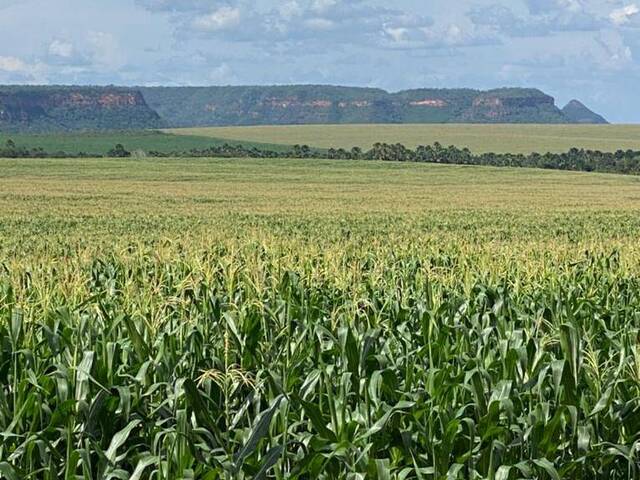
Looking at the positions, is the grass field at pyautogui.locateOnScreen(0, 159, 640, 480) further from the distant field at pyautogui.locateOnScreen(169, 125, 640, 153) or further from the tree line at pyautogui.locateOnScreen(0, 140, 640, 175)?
the distant field at pyautogui.locateOnScreen(169, 125, 640, 153)

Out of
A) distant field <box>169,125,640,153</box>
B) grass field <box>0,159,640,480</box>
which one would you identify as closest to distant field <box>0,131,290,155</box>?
distant field <box>169,125,640,153</box>

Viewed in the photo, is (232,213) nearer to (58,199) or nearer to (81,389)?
(58,199)

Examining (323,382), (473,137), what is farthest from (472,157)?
(323,382)

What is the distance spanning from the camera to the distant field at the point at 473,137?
149000 millimetres

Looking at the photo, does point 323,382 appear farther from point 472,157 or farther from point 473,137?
point 473,137

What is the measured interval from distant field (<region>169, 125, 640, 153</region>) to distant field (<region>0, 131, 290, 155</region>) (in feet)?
30.6

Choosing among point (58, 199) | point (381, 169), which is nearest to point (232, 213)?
point (58, 199)

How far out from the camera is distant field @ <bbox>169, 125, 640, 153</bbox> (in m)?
149

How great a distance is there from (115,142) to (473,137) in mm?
56394

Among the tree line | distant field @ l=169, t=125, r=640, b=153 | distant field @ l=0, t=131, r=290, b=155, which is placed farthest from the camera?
distant field @ l=0, t=131, r=290, b=155

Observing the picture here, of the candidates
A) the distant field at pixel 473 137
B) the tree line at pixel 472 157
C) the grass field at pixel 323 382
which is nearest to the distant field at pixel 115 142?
the distant field at pixel 473 137

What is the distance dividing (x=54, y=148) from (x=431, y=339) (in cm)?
14605

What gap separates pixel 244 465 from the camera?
5328 mm

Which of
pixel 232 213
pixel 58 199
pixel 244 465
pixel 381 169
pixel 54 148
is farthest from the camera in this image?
pixel 54 148
